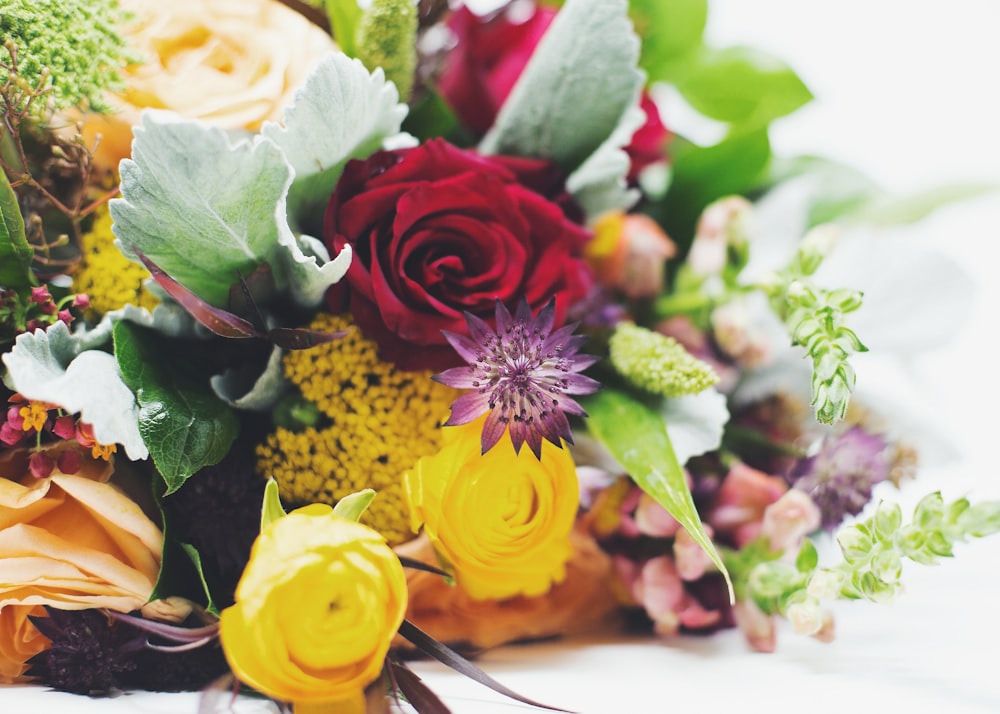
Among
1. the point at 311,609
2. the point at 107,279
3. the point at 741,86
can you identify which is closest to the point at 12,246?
the point at 107,279

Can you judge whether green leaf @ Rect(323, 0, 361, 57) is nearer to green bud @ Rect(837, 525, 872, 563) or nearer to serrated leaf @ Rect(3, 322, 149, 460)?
serrated leaf @ Rect(3, 322, 149, 460)

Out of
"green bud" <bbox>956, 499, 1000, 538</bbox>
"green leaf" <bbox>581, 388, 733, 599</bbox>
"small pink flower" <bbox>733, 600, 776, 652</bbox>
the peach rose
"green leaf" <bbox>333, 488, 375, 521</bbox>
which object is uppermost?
"green bud" <bbox>956, 499, 1000, 538</bbox>

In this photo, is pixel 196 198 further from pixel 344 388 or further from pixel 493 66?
pixel 493 66

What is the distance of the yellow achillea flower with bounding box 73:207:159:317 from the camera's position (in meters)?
0.55

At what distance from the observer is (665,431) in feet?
1.82

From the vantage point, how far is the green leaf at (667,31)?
2.65ft

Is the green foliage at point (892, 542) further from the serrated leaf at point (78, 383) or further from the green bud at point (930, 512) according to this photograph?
the serrated leaf at point (78, 383)

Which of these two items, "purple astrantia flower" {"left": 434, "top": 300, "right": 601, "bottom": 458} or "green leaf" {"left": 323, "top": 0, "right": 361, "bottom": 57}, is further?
"green leaf" {"left": 323, "top": 0, "right": 361, "bottom": 57}

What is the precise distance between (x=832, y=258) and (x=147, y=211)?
1.92 ft

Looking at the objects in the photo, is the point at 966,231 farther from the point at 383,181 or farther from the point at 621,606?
the point at 383,181

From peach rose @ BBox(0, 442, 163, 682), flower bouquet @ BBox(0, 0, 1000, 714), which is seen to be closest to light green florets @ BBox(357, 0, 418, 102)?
flower bouquet @ BBox(0, 0, 1000, 714)

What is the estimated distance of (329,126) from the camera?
19.5 inches

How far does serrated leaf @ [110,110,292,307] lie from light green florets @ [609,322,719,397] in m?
0.25

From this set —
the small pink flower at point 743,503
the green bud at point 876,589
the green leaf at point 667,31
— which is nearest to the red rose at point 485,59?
the green leaf at point 667,31
